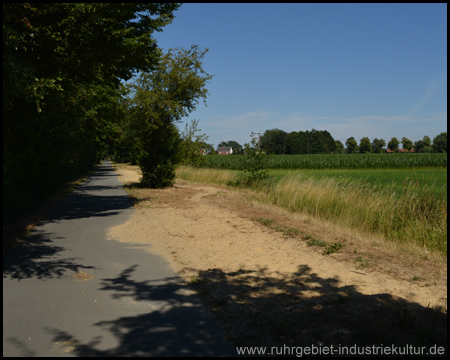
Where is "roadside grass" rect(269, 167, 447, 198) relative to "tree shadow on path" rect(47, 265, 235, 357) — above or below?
above

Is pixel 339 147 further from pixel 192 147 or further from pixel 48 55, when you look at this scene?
pixel 48 55

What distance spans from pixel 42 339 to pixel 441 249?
7.29m

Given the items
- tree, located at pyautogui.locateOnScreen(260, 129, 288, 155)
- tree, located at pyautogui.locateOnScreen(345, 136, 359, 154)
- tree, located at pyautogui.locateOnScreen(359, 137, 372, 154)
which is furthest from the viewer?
tree, located at pyautogui.locateOnScreen(345, 136, 359, 154)

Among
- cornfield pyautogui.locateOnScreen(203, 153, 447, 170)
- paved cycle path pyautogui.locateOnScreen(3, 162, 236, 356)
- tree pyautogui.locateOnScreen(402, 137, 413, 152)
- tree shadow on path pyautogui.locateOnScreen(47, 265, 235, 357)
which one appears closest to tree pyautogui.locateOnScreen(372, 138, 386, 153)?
tree pyautogui.locateOnScreen(402, 137, 413, 152)

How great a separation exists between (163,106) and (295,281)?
14.8 meters

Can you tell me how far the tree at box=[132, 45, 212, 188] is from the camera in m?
18.5

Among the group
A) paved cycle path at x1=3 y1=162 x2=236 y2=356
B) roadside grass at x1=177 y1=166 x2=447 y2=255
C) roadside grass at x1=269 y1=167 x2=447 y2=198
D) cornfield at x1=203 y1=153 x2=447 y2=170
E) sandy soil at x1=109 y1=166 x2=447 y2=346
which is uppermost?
cornfield at x1=203 y1=153 x2=447 y2=170

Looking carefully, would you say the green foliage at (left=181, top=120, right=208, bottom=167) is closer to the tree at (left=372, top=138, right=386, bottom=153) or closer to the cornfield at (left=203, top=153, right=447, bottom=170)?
the cornfield at (left=203, top=153, right=447, bottom=170)

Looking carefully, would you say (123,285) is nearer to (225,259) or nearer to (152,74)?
(225,259)

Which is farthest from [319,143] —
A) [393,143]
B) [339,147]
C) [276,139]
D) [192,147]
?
[192,147]

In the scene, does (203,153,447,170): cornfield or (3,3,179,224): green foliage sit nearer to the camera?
(3,3,179,224): green foliage

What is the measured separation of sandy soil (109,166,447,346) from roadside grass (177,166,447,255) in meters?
1.40

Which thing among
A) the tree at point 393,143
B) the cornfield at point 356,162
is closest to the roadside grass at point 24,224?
the cornfield at point 356,162

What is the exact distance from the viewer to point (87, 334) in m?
3.80
